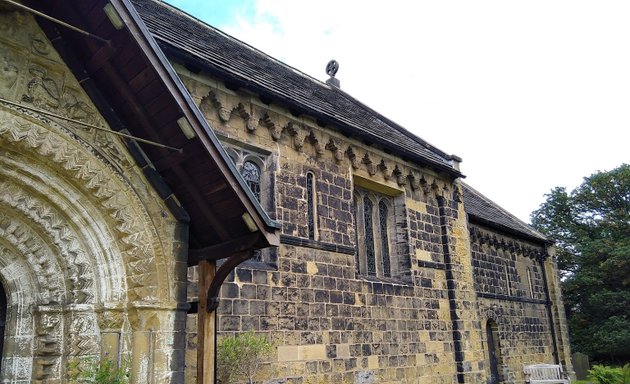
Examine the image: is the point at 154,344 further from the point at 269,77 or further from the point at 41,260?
the point at 269,77

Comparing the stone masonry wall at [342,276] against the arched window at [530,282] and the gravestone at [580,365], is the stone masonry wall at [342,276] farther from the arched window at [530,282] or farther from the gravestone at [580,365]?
the gravestone at [580,365]

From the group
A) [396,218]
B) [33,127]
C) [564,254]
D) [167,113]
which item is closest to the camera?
[33,127]

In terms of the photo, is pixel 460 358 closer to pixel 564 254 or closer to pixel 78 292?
pixel 78 292

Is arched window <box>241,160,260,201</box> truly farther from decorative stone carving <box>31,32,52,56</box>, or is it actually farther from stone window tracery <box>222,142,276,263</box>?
decorative stone carving <box>31,32,52,56</box>

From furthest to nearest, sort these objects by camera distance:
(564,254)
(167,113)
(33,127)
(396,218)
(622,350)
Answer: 1. (564,254)
2. (622,350)
3. (396,218)
4. (167,113)
5. (33,127)

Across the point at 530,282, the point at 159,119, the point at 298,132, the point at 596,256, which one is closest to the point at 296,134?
the point at 298,132

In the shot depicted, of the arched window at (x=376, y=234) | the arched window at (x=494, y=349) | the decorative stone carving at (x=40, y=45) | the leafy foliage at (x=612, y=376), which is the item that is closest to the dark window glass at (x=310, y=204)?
the arched window at (x=376, y=234)

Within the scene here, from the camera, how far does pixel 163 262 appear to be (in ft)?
18.3

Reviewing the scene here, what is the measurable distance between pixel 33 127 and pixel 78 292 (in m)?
1.70

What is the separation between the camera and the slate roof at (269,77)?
29.4 ft

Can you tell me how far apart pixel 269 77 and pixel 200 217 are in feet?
19.1

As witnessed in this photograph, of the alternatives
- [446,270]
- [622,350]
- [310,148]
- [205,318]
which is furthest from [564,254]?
[205,318]

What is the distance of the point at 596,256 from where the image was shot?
32344mm

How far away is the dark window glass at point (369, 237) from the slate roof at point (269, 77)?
54.7 inches
